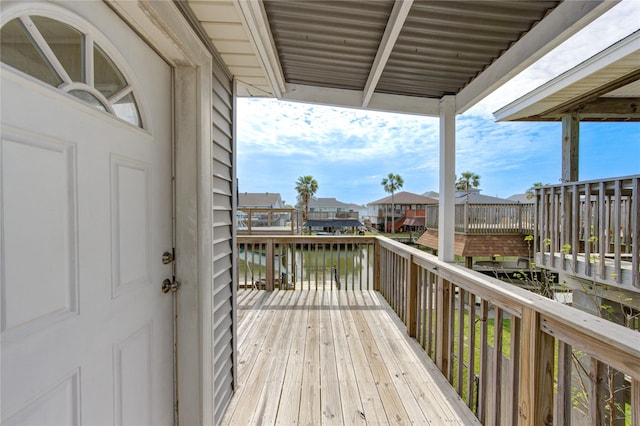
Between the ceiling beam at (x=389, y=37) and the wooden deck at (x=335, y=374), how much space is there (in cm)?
224

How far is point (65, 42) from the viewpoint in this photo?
2.44ft

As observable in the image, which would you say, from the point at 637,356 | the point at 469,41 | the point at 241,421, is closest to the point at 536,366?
the point at 637,356

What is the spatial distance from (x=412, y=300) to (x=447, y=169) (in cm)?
131

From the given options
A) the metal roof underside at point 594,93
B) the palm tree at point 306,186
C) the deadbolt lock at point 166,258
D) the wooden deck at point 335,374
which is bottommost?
the wooden deck at point 335,374

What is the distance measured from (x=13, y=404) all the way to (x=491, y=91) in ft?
8.96

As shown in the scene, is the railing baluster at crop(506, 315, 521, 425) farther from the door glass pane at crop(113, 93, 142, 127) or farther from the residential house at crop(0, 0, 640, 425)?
the door glass pane at crop(113, 93, 142, 127)

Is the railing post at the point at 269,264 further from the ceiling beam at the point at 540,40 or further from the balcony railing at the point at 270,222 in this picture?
the ceiling beam at the point at 540,40

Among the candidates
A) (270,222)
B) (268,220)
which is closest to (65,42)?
(268,220)

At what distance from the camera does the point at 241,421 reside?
1.47 meters

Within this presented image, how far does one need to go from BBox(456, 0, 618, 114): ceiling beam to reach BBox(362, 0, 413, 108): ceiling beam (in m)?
0.77

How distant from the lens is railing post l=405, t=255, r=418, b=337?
243 cm

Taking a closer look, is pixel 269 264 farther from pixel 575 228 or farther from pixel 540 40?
pixel 575 228

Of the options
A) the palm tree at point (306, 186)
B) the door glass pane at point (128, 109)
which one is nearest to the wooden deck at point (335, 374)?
the door glass pane at point (128, 109)

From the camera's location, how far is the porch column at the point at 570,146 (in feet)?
11.6
